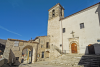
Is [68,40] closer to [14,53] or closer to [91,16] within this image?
[91,16]

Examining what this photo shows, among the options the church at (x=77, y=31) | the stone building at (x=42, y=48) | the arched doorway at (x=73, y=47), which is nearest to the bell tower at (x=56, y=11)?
the church at (x=77, y=31)

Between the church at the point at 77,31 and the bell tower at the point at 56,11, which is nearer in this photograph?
the church at the point at 77,31

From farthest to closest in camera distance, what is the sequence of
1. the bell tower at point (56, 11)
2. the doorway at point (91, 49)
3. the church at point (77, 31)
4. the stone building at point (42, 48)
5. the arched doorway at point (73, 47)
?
the bell tower at point (56, 11) < the stone building at point (42, 48) < the arched doorway at point (73, 47) < the church at point (77, 31) < the doorway at point (91, 49)

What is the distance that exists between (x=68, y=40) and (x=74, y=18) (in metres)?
4.94

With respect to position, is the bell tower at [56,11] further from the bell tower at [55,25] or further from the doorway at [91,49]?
the doorway at [91,49]

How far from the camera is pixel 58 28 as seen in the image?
55.2 ft

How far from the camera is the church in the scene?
1135 cm

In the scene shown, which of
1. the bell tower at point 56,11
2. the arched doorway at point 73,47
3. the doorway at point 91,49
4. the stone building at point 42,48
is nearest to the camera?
the doorway at point 91,49

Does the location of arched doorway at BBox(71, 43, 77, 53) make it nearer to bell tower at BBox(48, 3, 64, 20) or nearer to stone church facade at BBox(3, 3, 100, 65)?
stone church facade at BBox(3, 3, 100, 65)

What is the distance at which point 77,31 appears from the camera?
13273 mm

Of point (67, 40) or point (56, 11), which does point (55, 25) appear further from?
point (67, 40)

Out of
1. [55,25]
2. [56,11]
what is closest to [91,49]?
[55,25]

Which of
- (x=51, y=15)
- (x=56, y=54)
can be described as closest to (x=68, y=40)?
(x=56, y=54)

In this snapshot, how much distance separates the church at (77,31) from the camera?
11.4 metres
